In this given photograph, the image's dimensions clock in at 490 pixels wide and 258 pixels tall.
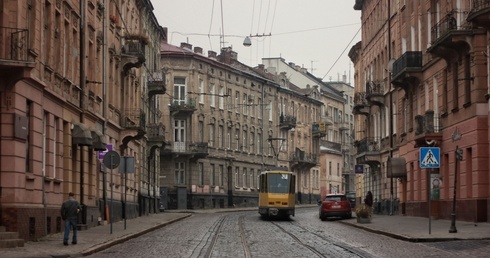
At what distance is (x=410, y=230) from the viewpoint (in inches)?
1280

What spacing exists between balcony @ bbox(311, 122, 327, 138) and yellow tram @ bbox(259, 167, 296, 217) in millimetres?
55485

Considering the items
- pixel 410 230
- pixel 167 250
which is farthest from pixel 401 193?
pixel 167 250

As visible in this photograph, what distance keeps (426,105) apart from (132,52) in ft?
49.3

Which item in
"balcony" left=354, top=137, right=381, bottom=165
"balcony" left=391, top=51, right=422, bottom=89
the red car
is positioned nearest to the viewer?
"balcony" left=391, top=51, right=422, bottom=89

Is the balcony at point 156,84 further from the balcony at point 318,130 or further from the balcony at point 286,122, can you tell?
the balcony at point 318,130

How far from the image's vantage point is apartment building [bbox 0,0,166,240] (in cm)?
2494

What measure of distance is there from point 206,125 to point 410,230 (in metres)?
51.5

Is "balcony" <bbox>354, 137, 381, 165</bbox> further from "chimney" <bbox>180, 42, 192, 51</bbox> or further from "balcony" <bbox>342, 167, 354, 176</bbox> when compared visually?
"balcony" <bbox>342, 167, 354, 176</bbox>

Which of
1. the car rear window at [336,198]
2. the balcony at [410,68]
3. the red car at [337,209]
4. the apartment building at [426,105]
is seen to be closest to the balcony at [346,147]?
the apartment building at [426,105]

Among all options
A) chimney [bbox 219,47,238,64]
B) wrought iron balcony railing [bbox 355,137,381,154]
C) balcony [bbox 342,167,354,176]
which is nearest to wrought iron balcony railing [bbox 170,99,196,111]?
chimney [bbox 219,47,238,64]

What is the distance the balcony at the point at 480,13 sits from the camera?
32000mm

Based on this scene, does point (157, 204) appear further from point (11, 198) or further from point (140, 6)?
point (11, 198)

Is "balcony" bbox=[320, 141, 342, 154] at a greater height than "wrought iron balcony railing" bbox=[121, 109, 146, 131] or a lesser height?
greater

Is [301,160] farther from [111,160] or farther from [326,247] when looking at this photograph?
[326,247]
